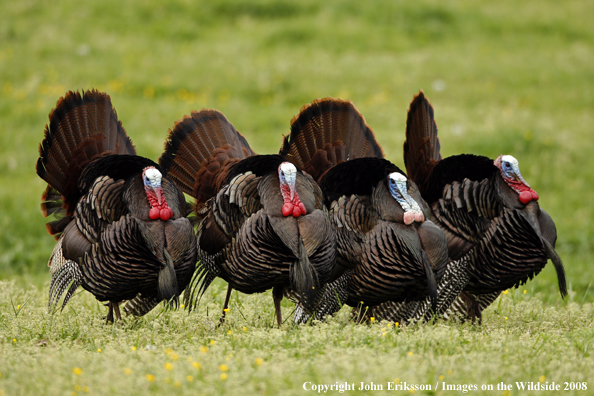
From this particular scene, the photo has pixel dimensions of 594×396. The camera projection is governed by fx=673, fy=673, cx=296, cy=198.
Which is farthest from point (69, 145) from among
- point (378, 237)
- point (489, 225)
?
point (489, 225)

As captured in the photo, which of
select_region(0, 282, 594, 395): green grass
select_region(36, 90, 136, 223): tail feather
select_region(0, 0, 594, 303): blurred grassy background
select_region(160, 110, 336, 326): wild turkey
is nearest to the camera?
select_region(0, 282, 594, 395): green grass

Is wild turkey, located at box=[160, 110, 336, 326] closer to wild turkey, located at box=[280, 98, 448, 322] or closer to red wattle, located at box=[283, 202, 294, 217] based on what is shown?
red wattle, located at box=[283, 202, 294, 217]

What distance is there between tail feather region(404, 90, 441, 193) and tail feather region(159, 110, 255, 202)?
145cm

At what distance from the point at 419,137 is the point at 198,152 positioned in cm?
189

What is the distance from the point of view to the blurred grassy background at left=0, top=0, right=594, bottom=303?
9.27 metres

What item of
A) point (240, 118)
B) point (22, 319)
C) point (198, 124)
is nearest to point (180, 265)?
point (22, 319)

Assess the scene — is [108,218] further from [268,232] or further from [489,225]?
[489,225]

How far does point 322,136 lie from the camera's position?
220 inches

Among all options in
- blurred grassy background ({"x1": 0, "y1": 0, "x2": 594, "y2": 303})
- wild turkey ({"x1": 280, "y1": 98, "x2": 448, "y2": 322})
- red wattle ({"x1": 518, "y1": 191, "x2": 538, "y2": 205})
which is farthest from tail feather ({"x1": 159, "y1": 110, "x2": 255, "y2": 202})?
blurred grassy background ({"x1": 0, "y1": 0, "x2": 594, "y2": 303})

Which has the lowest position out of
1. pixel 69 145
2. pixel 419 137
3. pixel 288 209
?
pixel 288 209

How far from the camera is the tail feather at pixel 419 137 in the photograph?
5.77m

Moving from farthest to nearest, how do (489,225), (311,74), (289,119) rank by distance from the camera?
1. (311,74)
2. (289,119)
3. (489,225)

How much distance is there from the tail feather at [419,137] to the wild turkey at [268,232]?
129 centimetres

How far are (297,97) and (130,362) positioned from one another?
792cm
